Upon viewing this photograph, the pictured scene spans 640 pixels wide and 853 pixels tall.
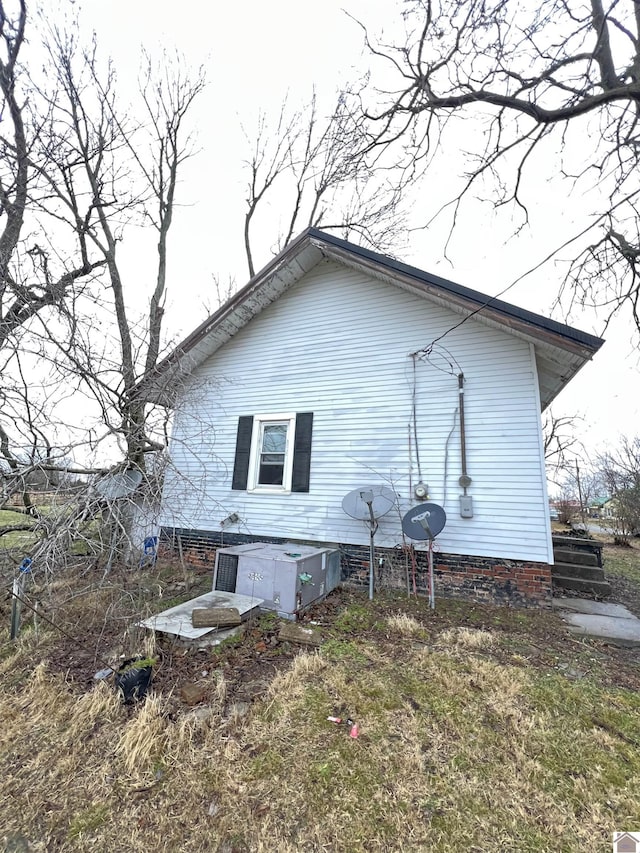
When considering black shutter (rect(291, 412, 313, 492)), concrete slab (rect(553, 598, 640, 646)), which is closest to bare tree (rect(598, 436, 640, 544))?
concrete slab (rect(553, 598, 640, 646))

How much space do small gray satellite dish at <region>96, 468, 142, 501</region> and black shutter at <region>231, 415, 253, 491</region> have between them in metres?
2.50

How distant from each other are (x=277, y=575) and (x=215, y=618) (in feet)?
3.10

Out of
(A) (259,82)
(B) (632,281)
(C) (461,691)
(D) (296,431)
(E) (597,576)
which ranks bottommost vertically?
(C) (461,691)

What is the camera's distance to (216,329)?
784 cm

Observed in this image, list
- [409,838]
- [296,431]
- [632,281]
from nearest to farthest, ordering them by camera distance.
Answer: [409,838] → [632,281] → [296,431]

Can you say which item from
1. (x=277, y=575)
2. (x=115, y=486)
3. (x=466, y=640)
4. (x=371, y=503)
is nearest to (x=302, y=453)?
(x=371, y=503)

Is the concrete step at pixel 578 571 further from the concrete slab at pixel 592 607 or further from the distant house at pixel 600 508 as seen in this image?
the distant house at pixel 600 508

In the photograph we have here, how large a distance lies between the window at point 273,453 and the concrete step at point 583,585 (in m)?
4.63

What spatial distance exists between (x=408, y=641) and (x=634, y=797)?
85.0 inches

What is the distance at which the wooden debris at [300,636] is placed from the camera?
3962 millimetres

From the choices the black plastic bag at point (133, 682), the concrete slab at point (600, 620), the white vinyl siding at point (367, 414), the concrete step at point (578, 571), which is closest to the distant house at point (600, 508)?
the concrete step at point (578, 571)

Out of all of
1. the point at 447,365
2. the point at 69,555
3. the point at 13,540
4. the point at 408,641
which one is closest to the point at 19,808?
the point at 69,555

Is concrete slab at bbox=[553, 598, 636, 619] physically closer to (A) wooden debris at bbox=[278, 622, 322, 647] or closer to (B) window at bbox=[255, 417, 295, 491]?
(A) wooden debris at bbox=[278, 622, 322, 647]

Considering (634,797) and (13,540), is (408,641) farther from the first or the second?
(13,540)
